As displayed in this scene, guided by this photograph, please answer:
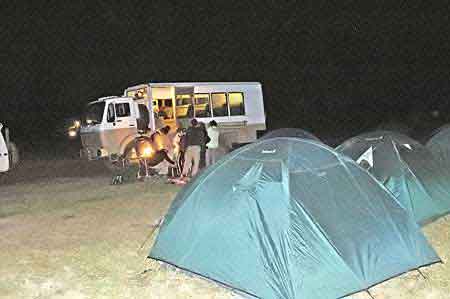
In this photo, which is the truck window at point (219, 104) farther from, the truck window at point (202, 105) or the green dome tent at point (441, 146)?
the green dome tent at point (441, 146)

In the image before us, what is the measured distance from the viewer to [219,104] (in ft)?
55.9

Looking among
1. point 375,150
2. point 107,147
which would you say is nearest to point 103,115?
point 107,147

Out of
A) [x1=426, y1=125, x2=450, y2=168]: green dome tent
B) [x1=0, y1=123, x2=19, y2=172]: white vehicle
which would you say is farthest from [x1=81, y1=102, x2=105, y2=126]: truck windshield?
[x1=426, y1=125, x2=450, y2=168]: green dome tent

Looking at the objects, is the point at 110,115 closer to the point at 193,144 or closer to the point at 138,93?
the point at 138,93

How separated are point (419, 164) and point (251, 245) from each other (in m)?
3.91

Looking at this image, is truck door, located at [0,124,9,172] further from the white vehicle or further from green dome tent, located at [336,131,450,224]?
green dome tent, located at [336,131,450,224]

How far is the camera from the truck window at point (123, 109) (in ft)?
50.7

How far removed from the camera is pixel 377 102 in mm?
70750

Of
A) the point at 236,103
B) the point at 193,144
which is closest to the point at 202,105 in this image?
the point at 236,103

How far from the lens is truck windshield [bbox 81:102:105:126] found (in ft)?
50.7

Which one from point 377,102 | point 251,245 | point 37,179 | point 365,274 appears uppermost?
point 251,245

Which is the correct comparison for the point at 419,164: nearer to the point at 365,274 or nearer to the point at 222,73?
the point at 365,274

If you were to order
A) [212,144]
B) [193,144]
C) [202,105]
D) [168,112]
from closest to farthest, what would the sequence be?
[193,144], [212,144], [168,112], [202,105]

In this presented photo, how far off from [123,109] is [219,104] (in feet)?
11.1
